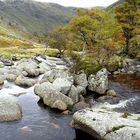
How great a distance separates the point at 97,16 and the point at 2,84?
37.0 m

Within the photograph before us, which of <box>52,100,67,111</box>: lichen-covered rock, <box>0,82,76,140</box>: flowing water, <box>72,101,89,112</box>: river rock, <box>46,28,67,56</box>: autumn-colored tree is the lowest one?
<box>0,82,76,140</box>: flowing water

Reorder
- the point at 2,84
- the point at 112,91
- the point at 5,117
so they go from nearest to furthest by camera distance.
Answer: the point at 5,117, the point at 112,91, the point at 2,84

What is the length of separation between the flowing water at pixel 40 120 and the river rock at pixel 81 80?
535 centimetres

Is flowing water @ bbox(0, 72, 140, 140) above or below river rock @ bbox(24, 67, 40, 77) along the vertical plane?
below

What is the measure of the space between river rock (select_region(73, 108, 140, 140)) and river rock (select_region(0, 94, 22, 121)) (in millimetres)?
6566

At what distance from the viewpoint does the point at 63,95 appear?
35.4 meters

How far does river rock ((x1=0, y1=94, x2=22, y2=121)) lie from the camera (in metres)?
30.2

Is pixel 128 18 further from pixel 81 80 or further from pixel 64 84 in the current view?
pixel 64 84

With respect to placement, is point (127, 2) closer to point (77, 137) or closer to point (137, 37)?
point (137, 37)

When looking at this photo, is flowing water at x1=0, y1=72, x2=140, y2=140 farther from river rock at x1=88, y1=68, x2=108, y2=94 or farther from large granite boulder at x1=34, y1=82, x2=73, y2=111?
river rock at x1=88, y1=68, x2=108, y2=94

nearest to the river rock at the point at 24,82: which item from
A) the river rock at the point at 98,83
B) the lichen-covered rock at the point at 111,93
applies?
the river rock at the point at 98,83

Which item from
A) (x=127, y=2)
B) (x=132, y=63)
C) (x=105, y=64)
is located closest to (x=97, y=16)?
(x=127, y=2)

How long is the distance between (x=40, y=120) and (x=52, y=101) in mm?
4229

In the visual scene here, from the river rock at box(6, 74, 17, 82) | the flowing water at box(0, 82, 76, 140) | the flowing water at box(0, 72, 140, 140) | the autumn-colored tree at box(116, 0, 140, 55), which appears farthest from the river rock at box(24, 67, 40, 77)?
the autumn-colored tree at box(116, 0, 140, 55)
